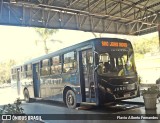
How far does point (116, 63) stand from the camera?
1035 cm

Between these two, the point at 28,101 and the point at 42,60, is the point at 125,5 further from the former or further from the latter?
the point at 28,101

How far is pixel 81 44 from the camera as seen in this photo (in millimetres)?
11031

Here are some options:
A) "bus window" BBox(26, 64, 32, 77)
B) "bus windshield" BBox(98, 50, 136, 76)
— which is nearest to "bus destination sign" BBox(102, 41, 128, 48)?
"bus windshield" BBox(98, 50, 136, 76)

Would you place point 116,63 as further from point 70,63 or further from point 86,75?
point 70,63

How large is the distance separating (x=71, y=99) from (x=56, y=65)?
220cm

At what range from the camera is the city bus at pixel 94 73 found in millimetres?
9953

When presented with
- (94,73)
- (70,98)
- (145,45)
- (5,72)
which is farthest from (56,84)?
(145,45)

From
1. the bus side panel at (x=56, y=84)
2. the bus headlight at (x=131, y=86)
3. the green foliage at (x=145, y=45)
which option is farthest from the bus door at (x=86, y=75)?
the green foliage at (x=145, y=45)

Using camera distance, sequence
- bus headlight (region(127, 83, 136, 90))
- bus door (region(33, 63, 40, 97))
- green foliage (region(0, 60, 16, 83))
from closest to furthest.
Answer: bus headlight (region(127, 83, 136, 90)) → bus door (region(33, 63, 40, 97)) → green foliage (region(0, 60, 16, 83))

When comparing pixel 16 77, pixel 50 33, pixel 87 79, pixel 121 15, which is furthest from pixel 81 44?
pixel 50 33

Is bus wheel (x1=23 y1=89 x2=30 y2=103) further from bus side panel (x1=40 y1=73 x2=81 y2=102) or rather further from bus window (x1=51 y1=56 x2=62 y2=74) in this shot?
bus window (x1=51 y1=56 x2=62 y2=74)

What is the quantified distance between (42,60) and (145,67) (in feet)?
57.4

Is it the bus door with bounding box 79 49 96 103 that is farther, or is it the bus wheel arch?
the bus wheel arch

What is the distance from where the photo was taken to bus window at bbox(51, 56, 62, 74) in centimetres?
1271
